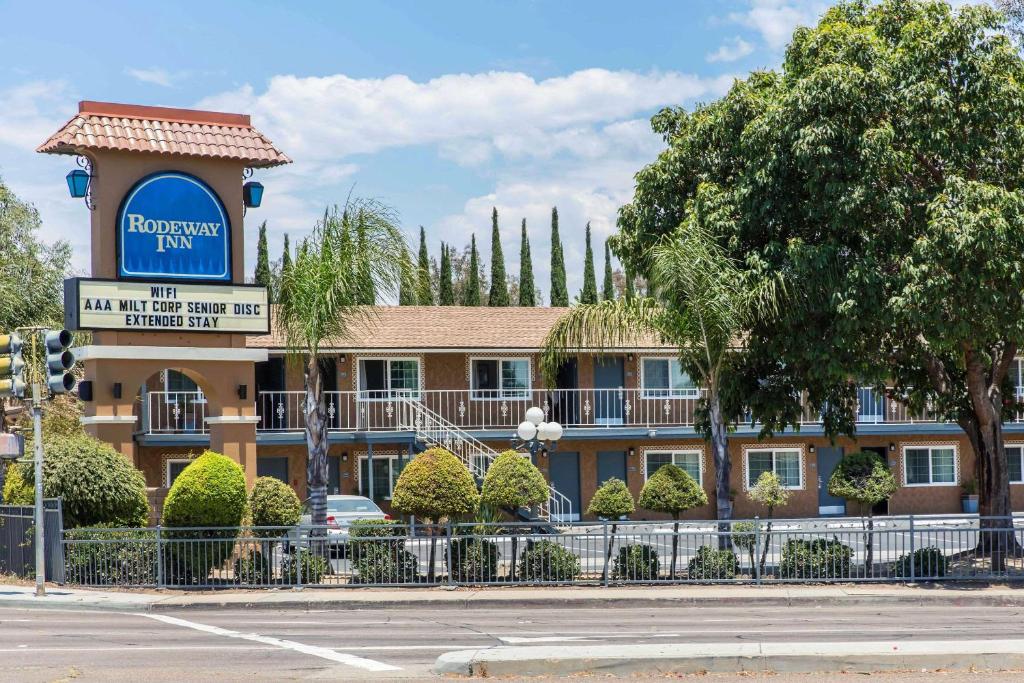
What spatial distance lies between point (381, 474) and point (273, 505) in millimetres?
16245

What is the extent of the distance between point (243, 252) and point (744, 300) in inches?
391

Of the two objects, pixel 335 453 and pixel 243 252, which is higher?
pixel 243 252

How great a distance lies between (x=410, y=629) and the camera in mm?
17125

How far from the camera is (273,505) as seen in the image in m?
22.1

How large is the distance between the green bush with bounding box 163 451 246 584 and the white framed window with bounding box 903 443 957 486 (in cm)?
2583

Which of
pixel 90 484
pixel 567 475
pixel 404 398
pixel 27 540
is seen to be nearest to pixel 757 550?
pixel 90 484

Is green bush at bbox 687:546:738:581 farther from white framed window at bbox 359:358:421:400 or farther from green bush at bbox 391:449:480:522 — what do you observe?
white framed window at bbox 359:358:421:400

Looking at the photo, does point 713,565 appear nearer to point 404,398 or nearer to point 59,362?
point 59,362

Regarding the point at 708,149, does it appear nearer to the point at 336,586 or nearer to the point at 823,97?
the point at 823,97

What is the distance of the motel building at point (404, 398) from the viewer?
25.0 m

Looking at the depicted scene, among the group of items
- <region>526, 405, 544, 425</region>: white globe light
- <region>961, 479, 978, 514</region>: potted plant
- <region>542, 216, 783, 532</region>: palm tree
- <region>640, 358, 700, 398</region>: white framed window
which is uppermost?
<region>542, 216, 783, 532</region>: palm tree

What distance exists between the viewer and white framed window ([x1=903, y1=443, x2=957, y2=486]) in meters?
41.1

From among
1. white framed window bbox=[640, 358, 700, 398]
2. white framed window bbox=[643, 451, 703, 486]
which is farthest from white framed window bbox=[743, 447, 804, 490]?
white framed window bbox=[640, 358, 700, 398]

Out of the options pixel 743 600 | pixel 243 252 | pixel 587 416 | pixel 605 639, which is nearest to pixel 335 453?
pixel 587 416
